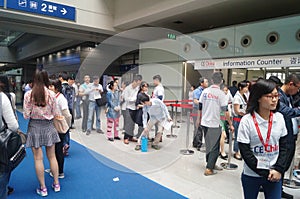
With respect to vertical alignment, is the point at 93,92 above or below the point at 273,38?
below

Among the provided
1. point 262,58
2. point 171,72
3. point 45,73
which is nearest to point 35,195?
point 45,73

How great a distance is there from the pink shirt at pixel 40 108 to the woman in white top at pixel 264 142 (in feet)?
5.96

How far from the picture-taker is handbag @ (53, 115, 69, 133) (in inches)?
92.6

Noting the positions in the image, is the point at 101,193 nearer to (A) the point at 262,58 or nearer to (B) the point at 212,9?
(A) the point at 262,58

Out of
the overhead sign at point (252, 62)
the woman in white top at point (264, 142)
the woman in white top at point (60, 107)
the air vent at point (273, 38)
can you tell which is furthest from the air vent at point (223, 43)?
the woman in white top at point (264, 142)

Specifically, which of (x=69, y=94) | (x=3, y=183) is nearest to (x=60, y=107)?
(x=3, y=183)

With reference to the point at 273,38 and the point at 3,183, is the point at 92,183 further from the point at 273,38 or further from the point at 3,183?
the point at 273,38

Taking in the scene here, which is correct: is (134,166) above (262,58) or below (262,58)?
below

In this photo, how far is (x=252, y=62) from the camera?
586cm

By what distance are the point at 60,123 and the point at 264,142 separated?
2.00 metres

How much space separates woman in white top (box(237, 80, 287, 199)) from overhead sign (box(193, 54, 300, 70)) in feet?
14.8

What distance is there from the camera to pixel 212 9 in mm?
7051

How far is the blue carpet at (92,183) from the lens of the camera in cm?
236

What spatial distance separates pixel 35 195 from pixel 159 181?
4.61 ft
